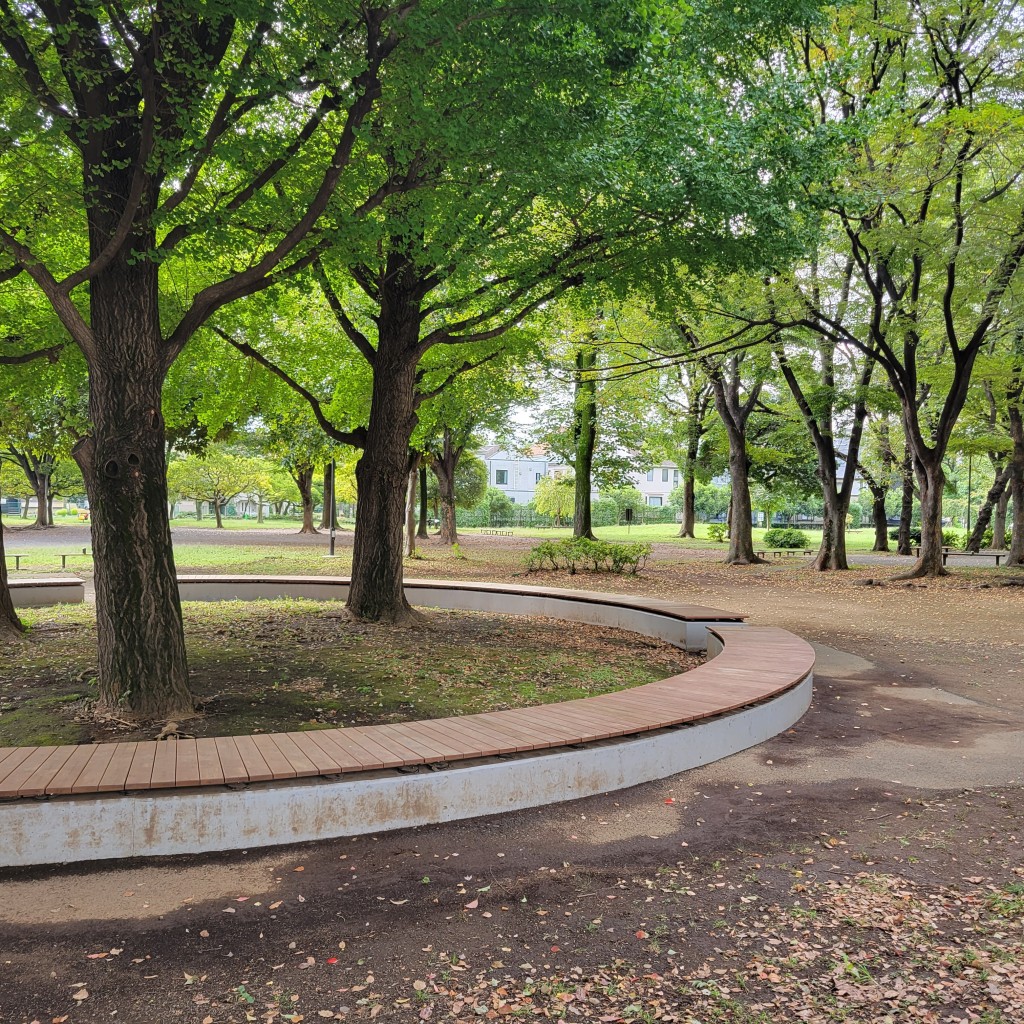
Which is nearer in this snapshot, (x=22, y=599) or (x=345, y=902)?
(x=345, y=902)

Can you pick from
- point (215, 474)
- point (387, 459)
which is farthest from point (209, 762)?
point (215, 474)

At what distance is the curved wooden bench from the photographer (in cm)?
369

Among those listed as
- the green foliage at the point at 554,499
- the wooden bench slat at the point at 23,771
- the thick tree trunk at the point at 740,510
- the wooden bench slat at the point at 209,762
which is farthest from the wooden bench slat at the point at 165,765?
the green foliage at the point at 554,499

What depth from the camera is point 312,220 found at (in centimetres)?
555

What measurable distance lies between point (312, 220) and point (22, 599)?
382 inches

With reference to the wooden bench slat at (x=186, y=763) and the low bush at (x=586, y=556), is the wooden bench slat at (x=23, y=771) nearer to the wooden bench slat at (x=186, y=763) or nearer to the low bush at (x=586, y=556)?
the wooden bench slat at (x=186, y=763)

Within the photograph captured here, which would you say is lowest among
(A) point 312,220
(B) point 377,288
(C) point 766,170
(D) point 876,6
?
(A) point 312,220

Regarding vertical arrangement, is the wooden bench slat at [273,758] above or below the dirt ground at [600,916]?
above

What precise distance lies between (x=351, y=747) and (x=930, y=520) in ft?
56.8

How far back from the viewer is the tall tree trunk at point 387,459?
9812 mm

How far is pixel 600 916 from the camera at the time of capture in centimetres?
319

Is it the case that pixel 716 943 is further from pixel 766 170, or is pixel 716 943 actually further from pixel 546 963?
pixel 766 170

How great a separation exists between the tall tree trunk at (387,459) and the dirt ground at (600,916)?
19.0 ft

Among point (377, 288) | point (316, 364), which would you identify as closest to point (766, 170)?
point (377, 288)
